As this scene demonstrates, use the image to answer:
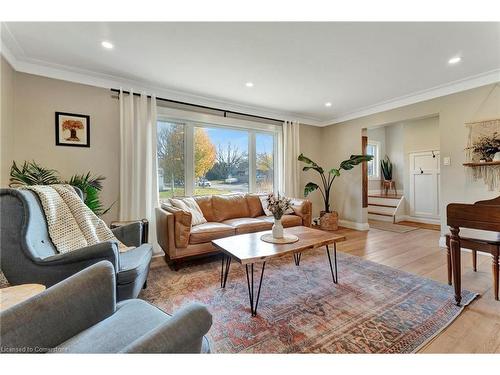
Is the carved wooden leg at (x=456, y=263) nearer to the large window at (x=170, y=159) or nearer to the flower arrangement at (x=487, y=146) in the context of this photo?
the flower arrangement at (x=487, y=146)

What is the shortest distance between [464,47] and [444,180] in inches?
71.9

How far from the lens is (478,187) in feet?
10.0

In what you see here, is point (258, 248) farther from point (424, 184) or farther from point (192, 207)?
point (424, 184)

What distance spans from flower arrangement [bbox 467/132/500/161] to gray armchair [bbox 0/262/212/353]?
12.9 ft

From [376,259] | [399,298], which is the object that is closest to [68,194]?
[399,298]

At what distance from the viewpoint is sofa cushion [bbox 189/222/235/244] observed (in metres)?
2.77

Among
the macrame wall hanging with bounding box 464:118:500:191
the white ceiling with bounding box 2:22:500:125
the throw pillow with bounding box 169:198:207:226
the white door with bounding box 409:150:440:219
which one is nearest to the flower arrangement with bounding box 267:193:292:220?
the throw pillow with bounding box 169:198:207:226

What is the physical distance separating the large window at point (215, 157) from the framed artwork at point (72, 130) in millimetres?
919

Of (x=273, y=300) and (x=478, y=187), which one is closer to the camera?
(x=273, y=300)

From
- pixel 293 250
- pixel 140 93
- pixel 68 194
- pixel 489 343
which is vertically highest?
pixel 140 93

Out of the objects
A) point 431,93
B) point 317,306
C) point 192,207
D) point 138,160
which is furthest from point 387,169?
point 138,160

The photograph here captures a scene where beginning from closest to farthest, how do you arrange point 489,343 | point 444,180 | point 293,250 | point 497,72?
point 489,343, point 293,250, point 497,72, point 444,180
